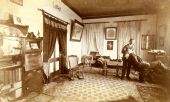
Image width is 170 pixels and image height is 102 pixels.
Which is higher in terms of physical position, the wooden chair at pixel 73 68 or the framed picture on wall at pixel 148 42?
the framed picture on wall at pixel 148 42

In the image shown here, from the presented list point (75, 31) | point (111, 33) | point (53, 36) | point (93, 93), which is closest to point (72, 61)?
point (53, 36)

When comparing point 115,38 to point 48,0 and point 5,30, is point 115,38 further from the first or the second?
point 5,30

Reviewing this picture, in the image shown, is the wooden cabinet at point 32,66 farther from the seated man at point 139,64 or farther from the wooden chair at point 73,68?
the seated man at point 139,64

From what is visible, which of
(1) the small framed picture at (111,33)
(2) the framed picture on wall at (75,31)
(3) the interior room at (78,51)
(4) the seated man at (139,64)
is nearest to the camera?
(3) the interior room at (78,51)

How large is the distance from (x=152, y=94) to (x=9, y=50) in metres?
4.42

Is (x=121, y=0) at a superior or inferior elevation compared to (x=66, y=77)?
superior

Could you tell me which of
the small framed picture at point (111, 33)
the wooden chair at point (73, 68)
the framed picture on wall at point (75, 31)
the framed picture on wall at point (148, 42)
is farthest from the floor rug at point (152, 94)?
the small framed picture at point (111, 33)

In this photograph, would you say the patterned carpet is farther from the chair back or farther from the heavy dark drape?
the heavy dark drape

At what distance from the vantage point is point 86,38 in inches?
392

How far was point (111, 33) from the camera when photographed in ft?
Answer: 30.8

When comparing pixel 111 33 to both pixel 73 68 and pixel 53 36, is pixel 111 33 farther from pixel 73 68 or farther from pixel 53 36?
pixel 53 36

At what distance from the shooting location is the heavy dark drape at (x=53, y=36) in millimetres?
5234

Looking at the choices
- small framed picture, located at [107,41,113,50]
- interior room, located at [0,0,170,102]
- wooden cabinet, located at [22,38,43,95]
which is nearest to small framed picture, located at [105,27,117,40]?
interior room, located at [0,0,170,102]

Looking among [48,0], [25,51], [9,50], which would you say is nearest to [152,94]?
[25,51]
